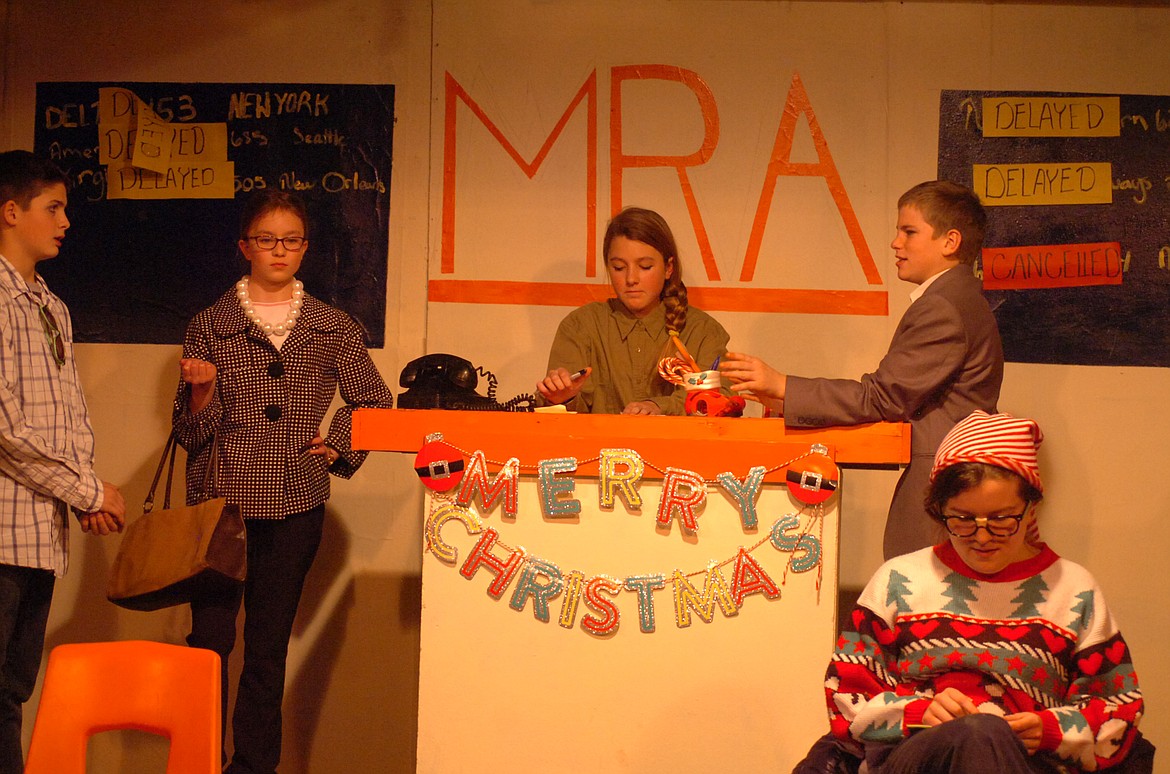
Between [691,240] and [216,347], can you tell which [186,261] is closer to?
[216,347]

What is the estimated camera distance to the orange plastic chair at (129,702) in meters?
1.96

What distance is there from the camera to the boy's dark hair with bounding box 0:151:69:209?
267 centimetres

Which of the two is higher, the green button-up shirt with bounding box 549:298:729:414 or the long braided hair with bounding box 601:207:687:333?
the long braided hair with bounding box 601:207:687:333

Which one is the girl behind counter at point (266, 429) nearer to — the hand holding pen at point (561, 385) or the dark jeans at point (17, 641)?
the dark jeans at point (17, 641)

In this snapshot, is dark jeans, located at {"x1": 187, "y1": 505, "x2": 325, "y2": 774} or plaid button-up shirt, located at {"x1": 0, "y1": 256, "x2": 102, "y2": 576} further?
dark jeans, located at {"x1": 187, "y1": 505, "x2": 325, "y2": 774}

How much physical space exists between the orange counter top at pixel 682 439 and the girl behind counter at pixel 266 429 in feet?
2.16

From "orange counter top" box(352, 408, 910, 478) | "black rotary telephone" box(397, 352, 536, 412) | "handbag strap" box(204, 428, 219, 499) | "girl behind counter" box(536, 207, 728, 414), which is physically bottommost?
"handbag strap" box(204, 428, 219, 499)

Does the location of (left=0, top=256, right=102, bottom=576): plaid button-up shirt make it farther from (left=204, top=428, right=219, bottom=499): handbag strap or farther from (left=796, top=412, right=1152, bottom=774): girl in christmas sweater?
(left=796, top=412, right=1152, bottom=774): girl in christmas sweater

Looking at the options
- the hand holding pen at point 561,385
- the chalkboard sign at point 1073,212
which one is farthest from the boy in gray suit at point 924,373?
the chalkboard sign at point 1073,212

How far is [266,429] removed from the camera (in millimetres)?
2801

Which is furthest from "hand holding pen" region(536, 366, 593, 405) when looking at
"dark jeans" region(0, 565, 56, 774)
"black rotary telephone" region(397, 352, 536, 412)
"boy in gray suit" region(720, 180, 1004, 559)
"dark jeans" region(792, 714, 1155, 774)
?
"dark jeans" region(0, 565, 56, 774)

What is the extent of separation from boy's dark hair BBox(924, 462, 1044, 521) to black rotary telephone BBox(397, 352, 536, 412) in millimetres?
999

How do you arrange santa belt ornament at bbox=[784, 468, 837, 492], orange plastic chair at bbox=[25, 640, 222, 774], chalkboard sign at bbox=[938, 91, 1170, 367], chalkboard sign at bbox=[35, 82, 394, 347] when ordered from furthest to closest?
1. chalkboard sign at bbox=[35, 82, 394, 347]
2. chalkboard sign at bbox=[938, 91, 1170, 367]
3. santa belt ornament at bbox=[784, 468, 837, 492]
4. orange plastic chair at bbox=[25, 640, 222, 774]

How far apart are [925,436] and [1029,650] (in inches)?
26.3
